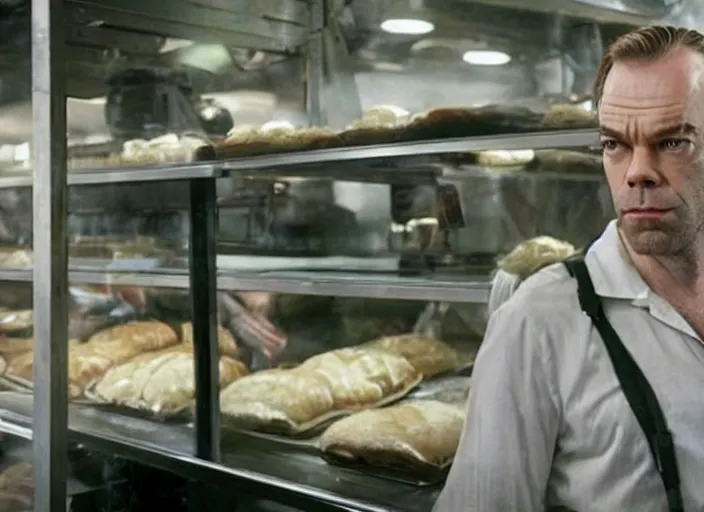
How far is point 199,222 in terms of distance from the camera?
2068 millimetres

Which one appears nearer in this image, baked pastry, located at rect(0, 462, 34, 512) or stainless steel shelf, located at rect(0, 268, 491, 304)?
stainless steel shelf, located at rect(0, 268, 491, 304)

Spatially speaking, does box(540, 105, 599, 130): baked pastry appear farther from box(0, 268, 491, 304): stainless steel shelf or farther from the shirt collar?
box(0, 268, 491, 304): stainless steel shelf

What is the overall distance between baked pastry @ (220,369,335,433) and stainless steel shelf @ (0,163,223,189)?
491 mm

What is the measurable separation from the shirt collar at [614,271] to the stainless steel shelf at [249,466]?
0.54m

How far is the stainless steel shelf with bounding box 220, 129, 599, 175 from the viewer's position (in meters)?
1.21

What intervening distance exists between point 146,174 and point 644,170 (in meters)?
1.18

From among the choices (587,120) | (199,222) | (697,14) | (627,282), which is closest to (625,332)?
(627,282)

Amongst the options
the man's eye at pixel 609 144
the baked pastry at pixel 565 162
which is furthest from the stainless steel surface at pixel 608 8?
the man's eye at pixel 609 144

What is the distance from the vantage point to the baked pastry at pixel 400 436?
5.27ft

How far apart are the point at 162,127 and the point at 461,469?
Result: 1531mm

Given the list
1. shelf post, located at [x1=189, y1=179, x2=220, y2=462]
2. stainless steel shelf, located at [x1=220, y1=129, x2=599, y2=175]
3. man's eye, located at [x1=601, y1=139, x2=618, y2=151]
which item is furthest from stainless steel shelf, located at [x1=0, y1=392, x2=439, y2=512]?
man's eye, located at [x1=601, y1=139, x2=618, y2=151]

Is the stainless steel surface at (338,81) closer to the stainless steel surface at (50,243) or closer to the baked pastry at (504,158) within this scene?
the baked pastry at (504,158)

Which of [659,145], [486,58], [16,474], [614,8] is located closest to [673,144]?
[659,145]

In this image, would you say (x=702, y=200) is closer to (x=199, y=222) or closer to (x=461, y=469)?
(x=461, y=469)
